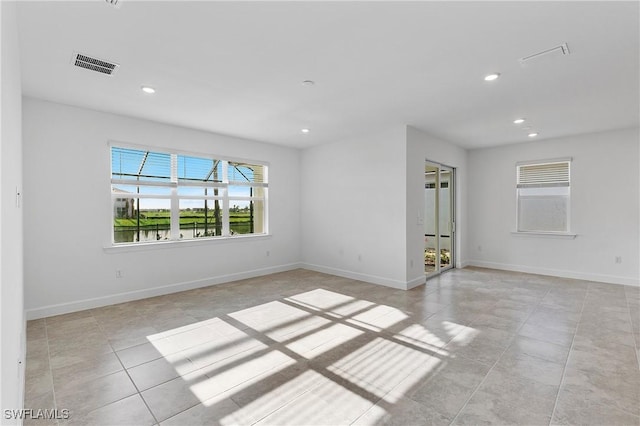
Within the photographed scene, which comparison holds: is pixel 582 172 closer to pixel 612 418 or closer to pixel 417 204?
pixel 417 204

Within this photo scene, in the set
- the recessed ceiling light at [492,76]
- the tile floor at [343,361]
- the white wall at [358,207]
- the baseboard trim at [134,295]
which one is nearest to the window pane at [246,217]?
the baseboard trim at [134,295]

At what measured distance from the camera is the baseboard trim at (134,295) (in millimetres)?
3834

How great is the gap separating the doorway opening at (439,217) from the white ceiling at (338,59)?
1893 millimetres

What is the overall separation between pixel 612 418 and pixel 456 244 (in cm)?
509

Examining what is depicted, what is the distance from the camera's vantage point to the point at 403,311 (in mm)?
3982

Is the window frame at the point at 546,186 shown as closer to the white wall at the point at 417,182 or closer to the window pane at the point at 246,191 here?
the white wall at the point at 417,182

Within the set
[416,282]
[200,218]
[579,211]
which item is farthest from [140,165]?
[579,211]

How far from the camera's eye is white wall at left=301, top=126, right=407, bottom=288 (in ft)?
16.9

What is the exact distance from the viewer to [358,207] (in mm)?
5781

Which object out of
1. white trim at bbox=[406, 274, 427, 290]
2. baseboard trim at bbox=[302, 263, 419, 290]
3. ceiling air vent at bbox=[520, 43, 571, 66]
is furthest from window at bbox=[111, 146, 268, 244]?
ceiling air vent at bbox=[520, 43, 571, 66]

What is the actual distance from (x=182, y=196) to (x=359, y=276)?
3.48 metres

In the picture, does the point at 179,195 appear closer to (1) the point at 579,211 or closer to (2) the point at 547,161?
(2) the point at 547,161

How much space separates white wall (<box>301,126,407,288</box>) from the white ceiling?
0.89m

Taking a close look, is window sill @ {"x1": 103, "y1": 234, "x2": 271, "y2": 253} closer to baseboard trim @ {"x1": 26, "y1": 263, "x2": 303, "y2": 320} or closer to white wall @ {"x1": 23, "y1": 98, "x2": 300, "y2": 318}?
white wall @ {"x1": 23, "y1": 98, "x2": 300, "y2": 318}
